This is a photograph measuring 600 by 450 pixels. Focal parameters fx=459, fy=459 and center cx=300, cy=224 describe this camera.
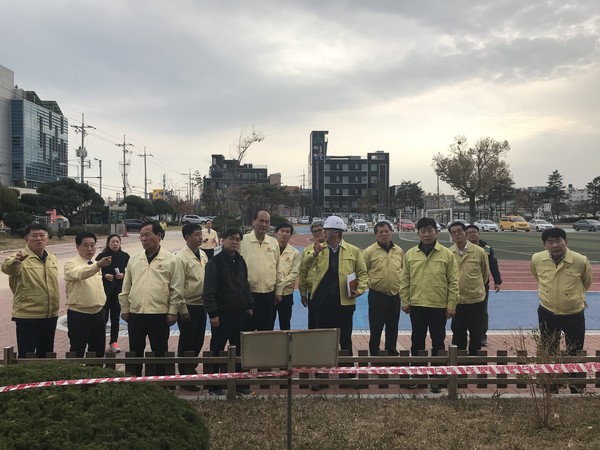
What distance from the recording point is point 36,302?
14.8ft

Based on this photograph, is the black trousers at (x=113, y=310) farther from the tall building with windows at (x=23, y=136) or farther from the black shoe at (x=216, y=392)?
the tall building with windows at (x=23, y=136)

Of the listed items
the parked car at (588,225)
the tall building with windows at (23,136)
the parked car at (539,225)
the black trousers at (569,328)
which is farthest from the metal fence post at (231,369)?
the tall building with windows at (23,136)

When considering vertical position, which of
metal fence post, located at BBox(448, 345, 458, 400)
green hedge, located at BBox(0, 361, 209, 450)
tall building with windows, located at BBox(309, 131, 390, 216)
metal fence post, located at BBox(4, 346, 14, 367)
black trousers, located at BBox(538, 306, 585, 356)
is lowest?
metal fence post, located at BBox(448, 345, 458, 400)

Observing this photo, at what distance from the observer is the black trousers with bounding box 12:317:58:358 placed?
14.8 ft

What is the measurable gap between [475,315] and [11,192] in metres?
30.7

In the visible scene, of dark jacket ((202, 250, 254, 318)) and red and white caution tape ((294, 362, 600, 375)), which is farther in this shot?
dark jacket ((202, 250, 254, 318))

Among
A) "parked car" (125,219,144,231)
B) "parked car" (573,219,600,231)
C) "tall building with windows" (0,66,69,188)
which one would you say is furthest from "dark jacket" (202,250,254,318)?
Result: "tall building with windows" (0,66,69,188)

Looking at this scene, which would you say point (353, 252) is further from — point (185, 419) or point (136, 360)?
point (185, 419)

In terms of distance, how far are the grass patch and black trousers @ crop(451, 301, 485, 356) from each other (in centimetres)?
89

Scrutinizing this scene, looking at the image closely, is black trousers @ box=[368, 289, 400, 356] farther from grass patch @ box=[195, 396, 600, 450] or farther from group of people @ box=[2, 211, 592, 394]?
grass patch @ box=[195, 396, 600, 450]

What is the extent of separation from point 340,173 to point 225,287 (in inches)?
3875

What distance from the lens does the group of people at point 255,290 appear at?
448cm

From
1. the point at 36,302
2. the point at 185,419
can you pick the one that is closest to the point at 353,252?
the point at 185,419

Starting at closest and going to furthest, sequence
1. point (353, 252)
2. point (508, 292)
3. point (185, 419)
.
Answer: point (185, 419) → point (353, 252) → point (508, 292)
